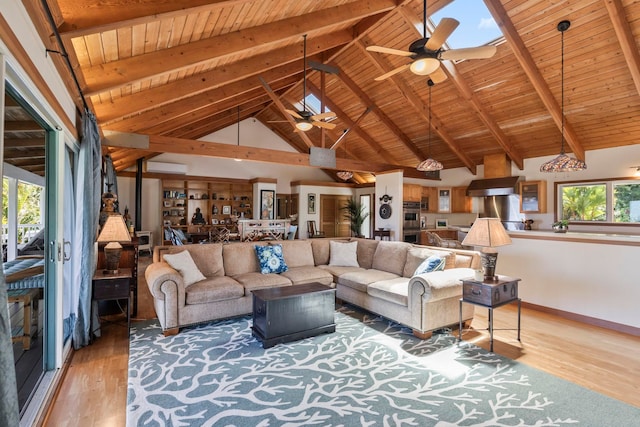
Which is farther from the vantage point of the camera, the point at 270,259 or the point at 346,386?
the point at 270,259

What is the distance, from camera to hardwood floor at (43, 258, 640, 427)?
2.26 metres

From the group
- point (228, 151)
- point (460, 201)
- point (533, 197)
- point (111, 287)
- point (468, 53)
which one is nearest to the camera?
point (468, 53)

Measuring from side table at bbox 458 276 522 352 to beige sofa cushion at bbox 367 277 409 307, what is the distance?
60 centimetres

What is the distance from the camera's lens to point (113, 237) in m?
3.36

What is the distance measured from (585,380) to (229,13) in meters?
4.58

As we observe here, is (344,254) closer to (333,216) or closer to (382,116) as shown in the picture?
(382,116)

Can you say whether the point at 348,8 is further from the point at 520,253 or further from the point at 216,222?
the point at 216,222

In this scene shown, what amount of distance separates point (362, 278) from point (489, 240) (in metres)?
1.63

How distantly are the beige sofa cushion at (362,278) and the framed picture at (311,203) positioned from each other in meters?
6.59

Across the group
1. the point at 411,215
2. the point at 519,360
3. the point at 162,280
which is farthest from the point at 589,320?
the point at 162,280

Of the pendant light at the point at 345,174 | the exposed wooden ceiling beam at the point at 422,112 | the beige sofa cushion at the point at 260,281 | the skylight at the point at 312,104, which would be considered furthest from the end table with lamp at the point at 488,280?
the skylight at the point at 312,104

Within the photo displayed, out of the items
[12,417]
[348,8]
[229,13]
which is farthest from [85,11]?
[348,8]

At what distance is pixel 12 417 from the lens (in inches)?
45.1

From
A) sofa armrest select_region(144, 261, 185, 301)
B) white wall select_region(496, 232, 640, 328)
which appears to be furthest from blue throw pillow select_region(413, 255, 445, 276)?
sofa armrest select_region(144, 261, 185, 301)
